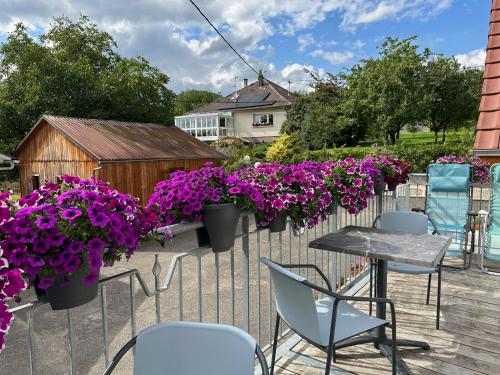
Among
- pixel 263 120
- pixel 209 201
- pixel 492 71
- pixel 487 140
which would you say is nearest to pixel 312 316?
pixel 209 201

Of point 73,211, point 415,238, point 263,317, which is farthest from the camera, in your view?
point 263,317

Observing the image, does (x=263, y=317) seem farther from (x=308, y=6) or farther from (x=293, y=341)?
(x=308, y=6)

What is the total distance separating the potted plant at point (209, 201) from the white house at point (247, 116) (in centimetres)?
2868

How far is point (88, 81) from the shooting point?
2103 cm

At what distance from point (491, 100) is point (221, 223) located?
3397mm

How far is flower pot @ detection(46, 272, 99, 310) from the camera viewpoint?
109cm

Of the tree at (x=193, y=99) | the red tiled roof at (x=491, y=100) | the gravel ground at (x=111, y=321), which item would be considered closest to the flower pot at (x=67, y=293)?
the gravel ground at (x=111, y=321)

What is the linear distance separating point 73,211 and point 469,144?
54.0ft

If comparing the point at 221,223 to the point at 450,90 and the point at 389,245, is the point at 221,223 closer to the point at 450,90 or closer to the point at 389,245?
the point at 389,245

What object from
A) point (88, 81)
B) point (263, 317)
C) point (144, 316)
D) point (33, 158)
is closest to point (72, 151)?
point (33, 158)

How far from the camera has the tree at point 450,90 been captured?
56.6ft

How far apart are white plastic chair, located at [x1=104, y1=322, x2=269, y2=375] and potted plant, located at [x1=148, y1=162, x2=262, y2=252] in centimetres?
62

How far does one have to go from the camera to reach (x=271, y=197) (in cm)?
206

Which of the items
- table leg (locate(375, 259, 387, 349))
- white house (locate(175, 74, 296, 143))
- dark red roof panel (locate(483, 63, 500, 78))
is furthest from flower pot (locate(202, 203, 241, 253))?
white house (locate(175, 74, 296, 143))
